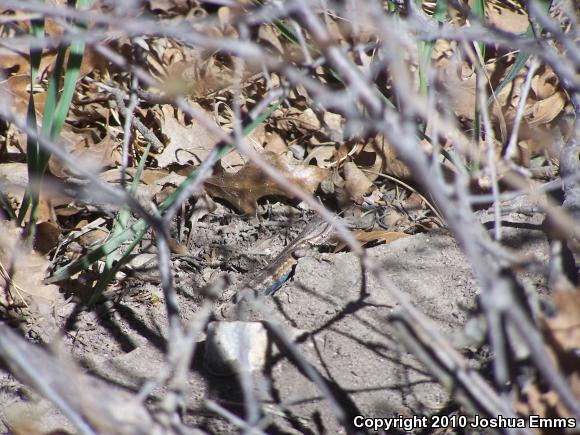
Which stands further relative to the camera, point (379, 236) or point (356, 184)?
point (356, 184)

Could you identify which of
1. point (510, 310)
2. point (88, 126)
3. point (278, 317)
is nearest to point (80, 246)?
point (88, 126)

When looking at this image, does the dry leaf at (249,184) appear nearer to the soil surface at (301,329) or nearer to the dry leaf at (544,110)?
the soil surface at (301,329)

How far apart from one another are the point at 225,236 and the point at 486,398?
1542 millimetres

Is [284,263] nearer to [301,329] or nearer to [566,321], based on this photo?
[301,329]

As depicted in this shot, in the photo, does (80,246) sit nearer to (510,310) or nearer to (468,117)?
(468,117)

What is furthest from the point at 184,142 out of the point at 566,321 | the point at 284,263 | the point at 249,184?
the point at 566,321

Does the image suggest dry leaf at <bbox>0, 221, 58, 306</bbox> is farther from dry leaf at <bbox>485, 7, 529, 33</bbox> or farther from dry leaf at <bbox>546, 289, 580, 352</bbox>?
dry leaf at <bbox>485, 7, 529, 33</bbox>

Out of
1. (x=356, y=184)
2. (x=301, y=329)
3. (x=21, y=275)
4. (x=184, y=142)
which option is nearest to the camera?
(x=301, y=329)

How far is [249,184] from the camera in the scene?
8.04ft

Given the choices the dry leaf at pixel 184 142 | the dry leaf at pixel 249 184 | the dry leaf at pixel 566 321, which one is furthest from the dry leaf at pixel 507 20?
the dry leaf at pixel 566 321

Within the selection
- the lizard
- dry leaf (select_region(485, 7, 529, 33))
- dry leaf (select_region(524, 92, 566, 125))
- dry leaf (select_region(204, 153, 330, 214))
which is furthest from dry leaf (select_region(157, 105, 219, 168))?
dry leaf (select_region(485, 7, 529, 33))

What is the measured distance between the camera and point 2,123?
2.61 metres

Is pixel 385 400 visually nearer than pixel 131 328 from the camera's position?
Yes

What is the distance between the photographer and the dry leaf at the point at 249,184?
96.0 inches
